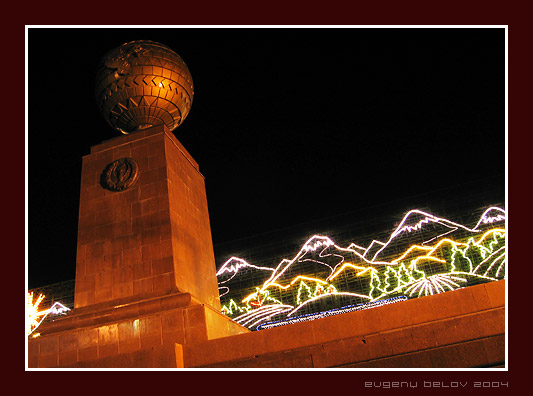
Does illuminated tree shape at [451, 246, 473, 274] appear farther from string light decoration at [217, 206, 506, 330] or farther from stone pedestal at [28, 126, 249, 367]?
stone pedestal at [28, 126, 249, 367]

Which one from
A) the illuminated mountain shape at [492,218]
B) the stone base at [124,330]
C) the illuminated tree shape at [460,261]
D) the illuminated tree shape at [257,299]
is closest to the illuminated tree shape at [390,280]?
the illuminated tree shape at [460,261]

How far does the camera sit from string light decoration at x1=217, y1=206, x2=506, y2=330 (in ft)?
66.8

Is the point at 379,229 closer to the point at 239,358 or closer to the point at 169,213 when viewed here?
the point at 169,213

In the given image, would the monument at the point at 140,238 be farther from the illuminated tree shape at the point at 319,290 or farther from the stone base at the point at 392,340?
the illuminated tree shape at the point at 319,290

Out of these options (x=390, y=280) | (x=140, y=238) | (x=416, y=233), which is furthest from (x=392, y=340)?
(x=416, y=233)

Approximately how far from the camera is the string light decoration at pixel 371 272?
802 inches

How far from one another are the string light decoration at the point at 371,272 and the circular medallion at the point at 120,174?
1255cm

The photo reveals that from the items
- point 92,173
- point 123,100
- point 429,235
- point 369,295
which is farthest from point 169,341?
point 429,235

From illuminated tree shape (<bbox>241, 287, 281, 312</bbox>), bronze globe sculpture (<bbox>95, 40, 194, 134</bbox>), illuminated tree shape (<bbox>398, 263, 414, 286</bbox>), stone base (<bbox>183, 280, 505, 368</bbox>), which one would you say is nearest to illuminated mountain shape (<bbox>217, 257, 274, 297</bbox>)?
illuminated tree shape (<bbox>241, 287, 281, 312</bbox>)

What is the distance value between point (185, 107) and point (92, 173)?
2.37 m

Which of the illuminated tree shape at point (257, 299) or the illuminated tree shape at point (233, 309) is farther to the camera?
the illuminated tree shape at point (233, 309)

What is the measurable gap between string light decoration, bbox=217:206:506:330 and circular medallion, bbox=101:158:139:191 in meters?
12.6

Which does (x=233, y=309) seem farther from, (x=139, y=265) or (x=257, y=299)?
(x=139, y=265)
